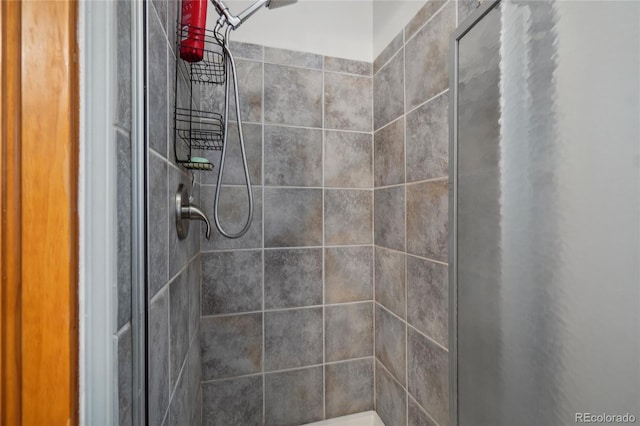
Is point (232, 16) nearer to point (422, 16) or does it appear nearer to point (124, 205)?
point (422, 16)

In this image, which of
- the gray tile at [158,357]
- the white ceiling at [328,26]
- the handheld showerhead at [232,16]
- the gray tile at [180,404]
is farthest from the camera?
the white ceiling at [328,26]

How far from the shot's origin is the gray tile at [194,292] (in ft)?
3.07

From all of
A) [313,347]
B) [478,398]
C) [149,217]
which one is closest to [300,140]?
[149,217]

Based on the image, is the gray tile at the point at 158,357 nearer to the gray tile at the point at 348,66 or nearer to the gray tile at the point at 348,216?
the gray tile at the point at 348,216

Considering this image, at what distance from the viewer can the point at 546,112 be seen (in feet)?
1.69

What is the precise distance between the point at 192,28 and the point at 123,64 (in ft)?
1.40

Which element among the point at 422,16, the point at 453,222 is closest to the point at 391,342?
the point at 453,222

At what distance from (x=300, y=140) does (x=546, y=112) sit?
0.93m

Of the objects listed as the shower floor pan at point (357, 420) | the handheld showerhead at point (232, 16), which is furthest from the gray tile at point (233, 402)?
the handheld showerhead at point (232, 16)

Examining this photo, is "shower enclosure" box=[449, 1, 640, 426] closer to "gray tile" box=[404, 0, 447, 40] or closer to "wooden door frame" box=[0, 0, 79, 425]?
"gray tile" box=[404, 0, 447, 40]

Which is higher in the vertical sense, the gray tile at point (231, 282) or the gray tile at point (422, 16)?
the gray tile at point (422, 16)

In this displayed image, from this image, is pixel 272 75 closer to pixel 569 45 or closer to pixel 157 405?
pixel 569 45

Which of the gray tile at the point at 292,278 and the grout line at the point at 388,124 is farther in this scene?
the gray tile at the point at 292,278

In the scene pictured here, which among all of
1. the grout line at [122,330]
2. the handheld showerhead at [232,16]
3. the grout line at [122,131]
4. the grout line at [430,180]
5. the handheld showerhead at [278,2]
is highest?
the handheld showerhead at [278,2]
